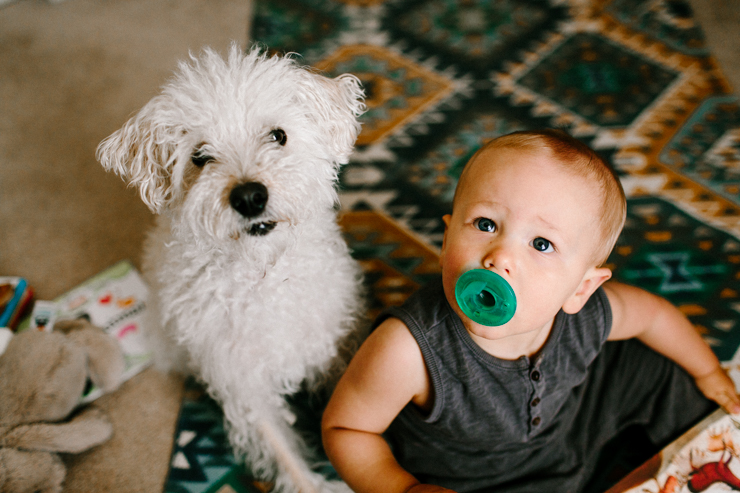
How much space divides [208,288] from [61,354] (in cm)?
41

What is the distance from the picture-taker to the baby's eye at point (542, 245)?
0.69 meters

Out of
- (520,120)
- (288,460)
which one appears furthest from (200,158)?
(520,120)

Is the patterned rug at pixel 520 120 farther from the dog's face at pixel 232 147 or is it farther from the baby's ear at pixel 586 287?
the dog's face at pixel 232 147

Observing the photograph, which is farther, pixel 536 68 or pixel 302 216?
pixel 536 68

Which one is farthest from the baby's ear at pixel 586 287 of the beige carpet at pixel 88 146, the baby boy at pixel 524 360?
the beige carpet at pixel 88 146

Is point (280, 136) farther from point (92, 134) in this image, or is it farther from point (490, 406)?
point (92, 134)

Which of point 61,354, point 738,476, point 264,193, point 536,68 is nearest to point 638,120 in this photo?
point 536,68

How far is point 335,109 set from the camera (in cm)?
86

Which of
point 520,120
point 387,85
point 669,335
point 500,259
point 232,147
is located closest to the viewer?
point 500,259

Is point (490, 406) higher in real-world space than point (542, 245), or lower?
lower

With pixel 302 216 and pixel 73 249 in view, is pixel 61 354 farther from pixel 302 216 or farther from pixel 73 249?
pixel 302 216

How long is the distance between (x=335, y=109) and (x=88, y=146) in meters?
1.14

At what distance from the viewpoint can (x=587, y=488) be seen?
3.14ft

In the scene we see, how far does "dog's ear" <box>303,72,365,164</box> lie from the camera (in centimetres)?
84
